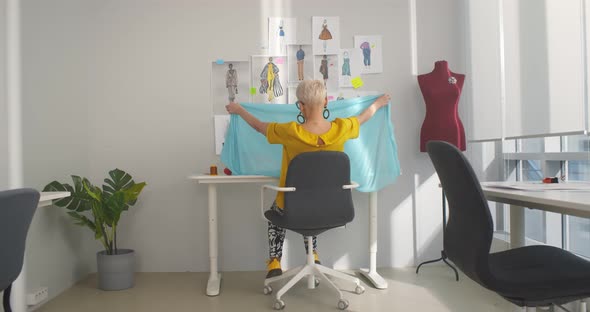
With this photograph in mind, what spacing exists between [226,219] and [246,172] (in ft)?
1.93

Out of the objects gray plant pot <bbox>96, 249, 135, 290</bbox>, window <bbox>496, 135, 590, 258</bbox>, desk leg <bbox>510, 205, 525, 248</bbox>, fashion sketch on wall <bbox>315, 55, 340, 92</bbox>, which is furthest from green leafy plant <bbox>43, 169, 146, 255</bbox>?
window <bbox>496, 135, 590, 258</bbox>

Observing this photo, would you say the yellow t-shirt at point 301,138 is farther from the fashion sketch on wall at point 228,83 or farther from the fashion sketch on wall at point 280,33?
the fashion sketch on wall at point 280,33

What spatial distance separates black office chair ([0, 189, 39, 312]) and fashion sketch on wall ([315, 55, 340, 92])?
98.6 inches

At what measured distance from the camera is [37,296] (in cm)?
287

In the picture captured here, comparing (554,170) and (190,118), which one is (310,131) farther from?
(554,170)

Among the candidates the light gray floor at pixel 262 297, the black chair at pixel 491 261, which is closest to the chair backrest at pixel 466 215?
the black chair at pixel 491 261

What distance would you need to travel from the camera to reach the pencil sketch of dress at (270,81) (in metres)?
3.80

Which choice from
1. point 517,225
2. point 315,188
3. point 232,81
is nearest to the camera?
point 517,225

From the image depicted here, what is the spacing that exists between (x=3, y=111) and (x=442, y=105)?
9.38ft

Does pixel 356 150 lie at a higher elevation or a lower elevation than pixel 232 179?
higher

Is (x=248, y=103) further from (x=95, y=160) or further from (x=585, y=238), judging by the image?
(x=585, y=238)

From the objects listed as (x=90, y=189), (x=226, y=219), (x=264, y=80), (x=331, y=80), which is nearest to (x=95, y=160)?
(x=90, y=189)

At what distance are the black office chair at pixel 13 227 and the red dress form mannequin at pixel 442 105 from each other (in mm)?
2731

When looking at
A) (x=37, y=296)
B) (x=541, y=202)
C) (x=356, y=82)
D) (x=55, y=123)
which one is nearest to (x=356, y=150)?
(x=356, y=82)
